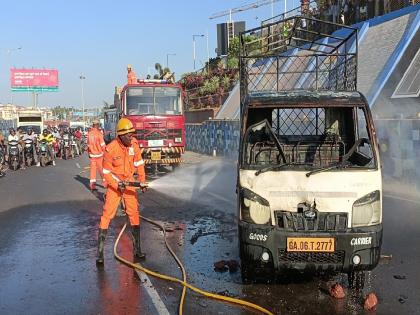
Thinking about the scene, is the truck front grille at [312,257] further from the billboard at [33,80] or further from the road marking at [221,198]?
the billboard at [33,80]

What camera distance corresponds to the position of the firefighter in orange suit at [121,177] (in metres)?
6.38

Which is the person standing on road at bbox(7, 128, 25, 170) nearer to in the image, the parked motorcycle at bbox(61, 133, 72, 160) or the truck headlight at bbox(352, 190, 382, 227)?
the parked motorcycle at bbox(61, 133, 72, 160)

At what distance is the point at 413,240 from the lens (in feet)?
23.6

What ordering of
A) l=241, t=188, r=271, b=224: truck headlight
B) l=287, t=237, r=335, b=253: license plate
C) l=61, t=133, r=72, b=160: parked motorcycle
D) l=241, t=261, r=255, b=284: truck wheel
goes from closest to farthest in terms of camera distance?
l=287, t=237, r=335, b=253: license plate, l=241, t=188, r=271, b=224: truck headlight, l=241, t=261, r=255, b=284: truck wheel, l=61, t=133, r=72, b=160: parked motorcycle

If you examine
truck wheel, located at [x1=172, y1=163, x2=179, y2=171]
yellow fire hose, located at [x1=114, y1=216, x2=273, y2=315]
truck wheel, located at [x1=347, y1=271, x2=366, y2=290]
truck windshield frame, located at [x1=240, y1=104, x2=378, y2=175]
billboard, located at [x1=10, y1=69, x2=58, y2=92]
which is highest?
billboard, located at [x1=10, y1=69, x2=58, y2=92]

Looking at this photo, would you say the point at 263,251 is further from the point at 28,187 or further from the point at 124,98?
the point at 124,98

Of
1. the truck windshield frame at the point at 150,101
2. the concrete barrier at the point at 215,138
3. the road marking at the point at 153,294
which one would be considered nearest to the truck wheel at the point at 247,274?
the road marking at the point at 153,294

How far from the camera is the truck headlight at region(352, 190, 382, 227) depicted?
4.79m

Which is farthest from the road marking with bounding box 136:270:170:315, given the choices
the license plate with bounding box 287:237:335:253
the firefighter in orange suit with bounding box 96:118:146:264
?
the license plate with bounding box 287:237:335:253

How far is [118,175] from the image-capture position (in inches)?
257

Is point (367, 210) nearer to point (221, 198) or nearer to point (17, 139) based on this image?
point (221, 198)

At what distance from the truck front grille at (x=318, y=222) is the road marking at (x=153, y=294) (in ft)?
4.65

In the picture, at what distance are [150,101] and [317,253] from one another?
1261 cm

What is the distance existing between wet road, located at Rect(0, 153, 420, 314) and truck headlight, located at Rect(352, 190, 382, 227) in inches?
32.1
